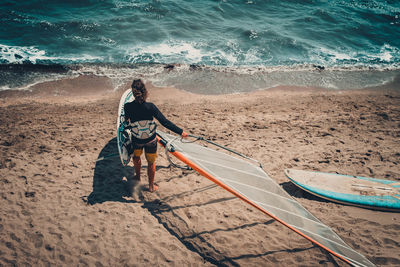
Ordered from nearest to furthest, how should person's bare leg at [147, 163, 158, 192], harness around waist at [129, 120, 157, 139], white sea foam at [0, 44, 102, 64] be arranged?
harness around waist at [129, 120, 157, 139]
person's bare leg at [147, 163, 158, 192]
white sea foam at [0, 44, 102, 64]

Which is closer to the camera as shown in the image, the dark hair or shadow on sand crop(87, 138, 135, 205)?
the dark hair

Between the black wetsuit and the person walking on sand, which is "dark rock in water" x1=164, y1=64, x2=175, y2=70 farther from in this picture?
the black wetsuit

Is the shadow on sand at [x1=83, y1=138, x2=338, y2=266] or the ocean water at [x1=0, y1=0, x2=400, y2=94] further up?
the ocean water at [x1=0, y1=0, x2=400, y2=94]

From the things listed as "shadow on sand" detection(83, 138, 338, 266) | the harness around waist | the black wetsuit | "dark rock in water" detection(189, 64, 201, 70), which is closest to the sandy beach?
"shadow on sand" detection(83, 138, 338, 266)

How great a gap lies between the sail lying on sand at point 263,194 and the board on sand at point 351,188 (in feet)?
4.13

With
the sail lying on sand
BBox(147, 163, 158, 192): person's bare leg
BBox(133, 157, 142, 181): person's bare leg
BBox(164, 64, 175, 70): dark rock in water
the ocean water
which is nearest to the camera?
the sail lying on sand

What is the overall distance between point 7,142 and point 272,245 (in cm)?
582

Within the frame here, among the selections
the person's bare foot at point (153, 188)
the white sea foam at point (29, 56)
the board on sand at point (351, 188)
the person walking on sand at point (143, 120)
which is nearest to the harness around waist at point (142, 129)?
the person walking on sand at point (143, 120)

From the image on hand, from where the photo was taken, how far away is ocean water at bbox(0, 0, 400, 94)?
380 inches

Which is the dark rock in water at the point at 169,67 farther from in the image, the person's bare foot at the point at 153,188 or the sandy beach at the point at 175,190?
the person's bare foot at the point at 153,188

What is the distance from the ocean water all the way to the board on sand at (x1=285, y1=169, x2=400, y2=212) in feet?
17.7

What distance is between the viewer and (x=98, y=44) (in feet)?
38.1

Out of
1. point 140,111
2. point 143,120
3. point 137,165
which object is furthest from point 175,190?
point 140,111

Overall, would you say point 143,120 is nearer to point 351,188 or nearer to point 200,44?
point 351,188
